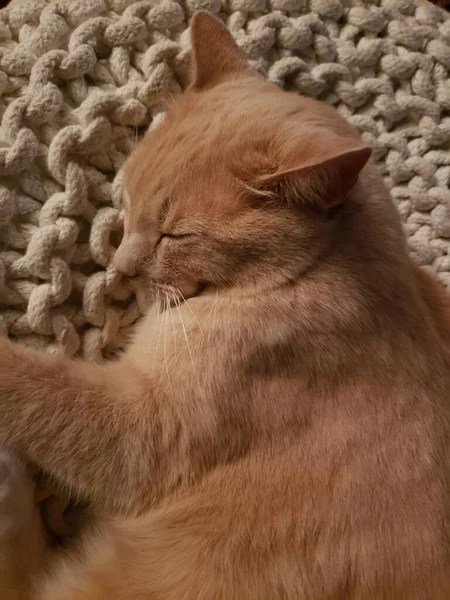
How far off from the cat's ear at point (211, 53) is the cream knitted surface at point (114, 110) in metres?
0.13

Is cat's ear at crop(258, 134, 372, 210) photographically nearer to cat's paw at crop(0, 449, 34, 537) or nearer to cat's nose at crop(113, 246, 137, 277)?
cat's nose at crop(113, 246, 137, 277)

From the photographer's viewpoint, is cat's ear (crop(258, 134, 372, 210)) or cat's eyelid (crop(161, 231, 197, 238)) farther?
cat's eyelid (crop(161, 231, 197, 238))

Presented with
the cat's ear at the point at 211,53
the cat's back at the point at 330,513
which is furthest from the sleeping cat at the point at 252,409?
the cat's ear at the point at 211,53

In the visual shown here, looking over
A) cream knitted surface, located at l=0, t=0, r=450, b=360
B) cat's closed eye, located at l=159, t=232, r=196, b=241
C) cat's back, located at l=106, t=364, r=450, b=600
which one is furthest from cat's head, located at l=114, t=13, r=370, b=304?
cat's back, located at l=106, t=364, r=450, b=600

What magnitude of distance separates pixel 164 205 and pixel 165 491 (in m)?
0.39

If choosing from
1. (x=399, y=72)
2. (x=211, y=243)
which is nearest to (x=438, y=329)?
(x=211, y=243)

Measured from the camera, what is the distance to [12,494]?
818 mm

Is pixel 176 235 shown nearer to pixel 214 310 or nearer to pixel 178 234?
pixel 178 234

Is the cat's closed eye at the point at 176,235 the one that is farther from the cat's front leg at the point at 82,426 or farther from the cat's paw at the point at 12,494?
the cat's paw at the point at 12,494

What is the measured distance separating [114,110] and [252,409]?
1.74 ft

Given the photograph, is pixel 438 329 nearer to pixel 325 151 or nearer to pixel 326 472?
pixel 326 472

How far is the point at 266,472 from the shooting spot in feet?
2.66

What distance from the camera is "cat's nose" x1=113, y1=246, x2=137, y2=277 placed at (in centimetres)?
84

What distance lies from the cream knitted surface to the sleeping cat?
0.44 feet
